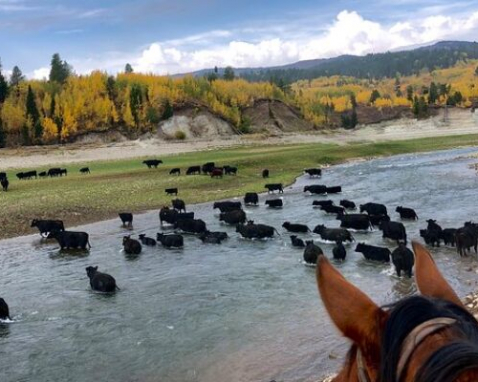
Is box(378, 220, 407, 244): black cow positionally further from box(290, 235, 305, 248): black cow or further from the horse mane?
the horse mane

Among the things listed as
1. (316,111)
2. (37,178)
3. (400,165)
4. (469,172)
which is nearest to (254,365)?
(469,172)

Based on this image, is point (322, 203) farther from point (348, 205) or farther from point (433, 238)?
point (433, 238)

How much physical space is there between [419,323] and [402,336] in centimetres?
6

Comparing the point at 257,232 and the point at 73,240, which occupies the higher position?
the point at 73,240

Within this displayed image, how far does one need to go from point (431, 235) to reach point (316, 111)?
115 metres

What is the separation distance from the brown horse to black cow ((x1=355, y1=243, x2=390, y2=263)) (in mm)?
15919

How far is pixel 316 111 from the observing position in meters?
132

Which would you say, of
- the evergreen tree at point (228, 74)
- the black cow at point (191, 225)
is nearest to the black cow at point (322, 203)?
the black cow at point (191, 225)

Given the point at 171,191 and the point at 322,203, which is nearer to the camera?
the point at 322,203

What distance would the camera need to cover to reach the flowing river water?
1009 centimetres

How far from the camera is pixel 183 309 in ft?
43.7

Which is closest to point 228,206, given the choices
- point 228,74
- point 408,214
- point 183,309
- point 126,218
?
point 126,218

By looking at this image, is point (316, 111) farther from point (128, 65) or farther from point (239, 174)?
point (239, 174)

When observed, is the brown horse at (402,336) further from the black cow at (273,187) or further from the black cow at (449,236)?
the black cow at (273,187)
